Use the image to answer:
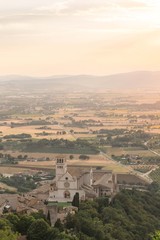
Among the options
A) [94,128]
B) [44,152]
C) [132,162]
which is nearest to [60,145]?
[44,152]

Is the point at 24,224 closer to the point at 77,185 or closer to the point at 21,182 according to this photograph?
the point at 77,185

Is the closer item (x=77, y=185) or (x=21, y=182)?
(x=77, y=185)

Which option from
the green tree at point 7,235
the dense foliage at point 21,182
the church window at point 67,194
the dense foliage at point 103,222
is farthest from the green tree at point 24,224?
the dense foliage at point 21,182

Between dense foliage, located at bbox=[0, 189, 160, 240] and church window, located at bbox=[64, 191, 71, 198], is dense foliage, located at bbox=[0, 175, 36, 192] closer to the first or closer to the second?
dense foliage, located at bbox=[0, 189, 160, 240]

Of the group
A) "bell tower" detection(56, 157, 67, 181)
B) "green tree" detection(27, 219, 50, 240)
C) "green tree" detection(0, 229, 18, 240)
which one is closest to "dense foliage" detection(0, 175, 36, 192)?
"bell tower" detection(56, 157, 67, 181)

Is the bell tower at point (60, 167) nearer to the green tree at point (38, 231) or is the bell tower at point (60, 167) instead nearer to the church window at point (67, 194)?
the church window at point (67, 194)

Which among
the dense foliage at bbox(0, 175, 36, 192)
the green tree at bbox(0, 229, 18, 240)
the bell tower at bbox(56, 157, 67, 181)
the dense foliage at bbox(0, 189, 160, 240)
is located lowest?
the dense foliage at bbox(0, 175, 36, 192)

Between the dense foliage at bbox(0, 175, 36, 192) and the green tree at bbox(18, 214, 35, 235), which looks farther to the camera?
the dense foliage at bbox(0, 175, 36, 192)

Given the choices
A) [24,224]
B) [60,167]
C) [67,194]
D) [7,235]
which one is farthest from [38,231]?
[60,167]

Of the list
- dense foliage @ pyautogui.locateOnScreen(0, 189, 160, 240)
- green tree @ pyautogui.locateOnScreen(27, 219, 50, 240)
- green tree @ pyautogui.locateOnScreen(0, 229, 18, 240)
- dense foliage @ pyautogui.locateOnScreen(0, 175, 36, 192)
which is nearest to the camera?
green tree @ pyautogui.locateOnScreen(0, 229, 18, 240)
